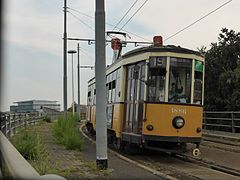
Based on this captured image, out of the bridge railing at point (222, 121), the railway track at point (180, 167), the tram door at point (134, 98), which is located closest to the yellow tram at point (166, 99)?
the tram door at point (134, 98)

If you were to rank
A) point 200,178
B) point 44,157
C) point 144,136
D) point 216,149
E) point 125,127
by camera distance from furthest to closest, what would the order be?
point 216,149 < point 125,127 < point 144,136 < point 44,157 < point 200,178

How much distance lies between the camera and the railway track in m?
10.6

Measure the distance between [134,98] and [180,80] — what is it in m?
1.55

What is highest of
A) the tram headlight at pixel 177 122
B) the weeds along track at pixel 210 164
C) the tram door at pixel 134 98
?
the tram door at pixel 134 98

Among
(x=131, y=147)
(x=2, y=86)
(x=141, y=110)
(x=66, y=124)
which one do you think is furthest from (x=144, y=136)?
(x=66, y=124)

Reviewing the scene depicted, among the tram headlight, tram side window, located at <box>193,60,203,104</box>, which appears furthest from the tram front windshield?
the tram headlight

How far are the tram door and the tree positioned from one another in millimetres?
13347

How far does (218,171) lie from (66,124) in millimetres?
7672

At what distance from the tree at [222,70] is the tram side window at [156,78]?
14189 millimetres

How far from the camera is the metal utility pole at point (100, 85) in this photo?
10156mm

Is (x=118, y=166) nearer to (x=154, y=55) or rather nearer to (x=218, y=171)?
(x=218, y=171)

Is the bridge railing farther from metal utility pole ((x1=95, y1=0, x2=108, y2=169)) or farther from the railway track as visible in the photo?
metal utility pole ((x1=95, y1=0, x2=108, y2=169))

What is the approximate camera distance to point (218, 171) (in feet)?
38.5

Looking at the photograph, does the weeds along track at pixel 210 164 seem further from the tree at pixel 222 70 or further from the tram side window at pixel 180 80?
the tree at pixel 222 70
